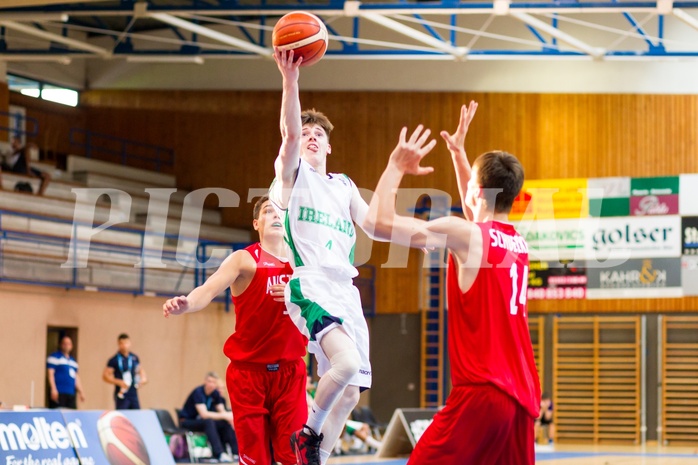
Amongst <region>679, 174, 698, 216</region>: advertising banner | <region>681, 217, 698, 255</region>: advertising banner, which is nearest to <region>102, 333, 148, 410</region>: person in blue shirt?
<region>681, 217, 698, 255</region>: advertising banner

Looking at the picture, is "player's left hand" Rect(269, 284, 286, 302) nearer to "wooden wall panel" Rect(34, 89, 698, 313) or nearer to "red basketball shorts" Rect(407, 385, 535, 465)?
"red basketball shorts" Rect(407, 385, 535, 465)

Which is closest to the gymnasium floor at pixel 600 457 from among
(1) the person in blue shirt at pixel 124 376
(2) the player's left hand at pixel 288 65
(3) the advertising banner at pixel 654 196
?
(1) the person in blue shirt at pixel 124 376

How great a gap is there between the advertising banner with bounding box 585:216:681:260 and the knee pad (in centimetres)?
1774

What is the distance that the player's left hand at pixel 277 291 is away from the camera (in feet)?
23.0

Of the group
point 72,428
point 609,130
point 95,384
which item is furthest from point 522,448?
point 609,130

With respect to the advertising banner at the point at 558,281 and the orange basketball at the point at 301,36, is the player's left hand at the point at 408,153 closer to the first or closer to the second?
the orange basketball at the point at 301,36

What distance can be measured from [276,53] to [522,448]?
282cm

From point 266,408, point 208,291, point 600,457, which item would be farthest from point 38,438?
point 600,457

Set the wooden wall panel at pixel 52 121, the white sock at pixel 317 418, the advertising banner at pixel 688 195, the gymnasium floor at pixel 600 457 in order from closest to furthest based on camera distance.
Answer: the white sock at pixel 317 418 → the gymnasium floor at pixel 600 457 → the advertising banner at pixel 688 195 → the wooden wall panel at pixel 52 121

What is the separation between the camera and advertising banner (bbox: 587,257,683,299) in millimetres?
22500

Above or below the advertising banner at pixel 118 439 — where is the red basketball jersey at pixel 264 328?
above

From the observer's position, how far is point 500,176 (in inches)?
201

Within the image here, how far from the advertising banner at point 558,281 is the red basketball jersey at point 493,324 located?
18.6 metres

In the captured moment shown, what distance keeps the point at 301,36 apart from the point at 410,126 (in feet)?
67.0
